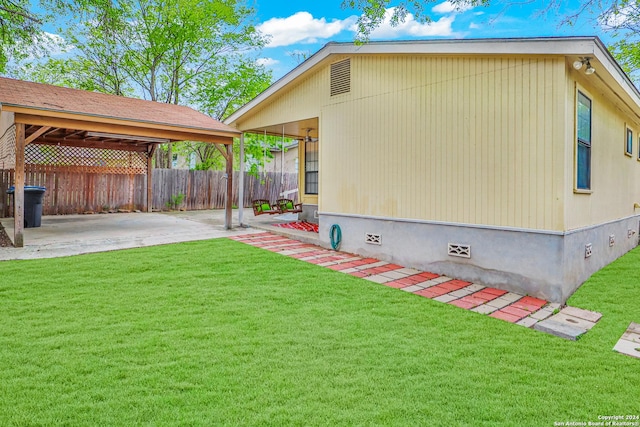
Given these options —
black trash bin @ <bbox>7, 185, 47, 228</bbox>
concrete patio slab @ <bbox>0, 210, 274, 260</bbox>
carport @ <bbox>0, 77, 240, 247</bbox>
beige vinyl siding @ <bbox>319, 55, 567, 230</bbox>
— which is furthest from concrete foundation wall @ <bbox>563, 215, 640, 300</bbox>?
black trash bin @ <bbox>7, 185, 47, 228</bbox>

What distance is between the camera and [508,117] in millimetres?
4797

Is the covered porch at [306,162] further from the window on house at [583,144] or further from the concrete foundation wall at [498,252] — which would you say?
the window on house at [583,144]

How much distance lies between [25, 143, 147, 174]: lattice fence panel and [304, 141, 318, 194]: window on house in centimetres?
681

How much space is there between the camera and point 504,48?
467 centimetres

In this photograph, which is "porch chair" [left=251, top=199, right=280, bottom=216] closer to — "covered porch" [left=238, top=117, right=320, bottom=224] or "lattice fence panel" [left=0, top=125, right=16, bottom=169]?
"covered porch" [left=238, top=117, right=320, bottom=224]

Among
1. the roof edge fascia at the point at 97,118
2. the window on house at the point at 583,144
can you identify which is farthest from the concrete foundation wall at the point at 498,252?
the roof edge fascia at the point at 97,118

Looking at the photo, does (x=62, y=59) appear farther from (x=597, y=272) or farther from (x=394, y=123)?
(x=597, y=272)

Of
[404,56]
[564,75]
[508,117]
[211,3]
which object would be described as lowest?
[508,117]

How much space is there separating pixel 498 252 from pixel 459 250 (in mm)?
535

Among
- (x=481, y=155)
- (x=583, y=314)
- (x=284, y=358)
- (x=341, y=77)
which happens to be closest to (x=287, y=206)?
(x=341, y=77)

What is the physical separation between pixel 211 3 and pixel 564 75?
17774 millimetres

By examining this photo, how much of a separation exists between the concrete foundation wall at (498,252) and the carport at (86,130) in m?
4.39

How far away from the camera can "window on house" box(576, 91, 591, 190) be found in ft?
16.2

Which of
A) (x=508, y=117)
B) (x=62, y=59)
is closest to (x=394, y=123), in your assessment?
(x=508, y=117)
